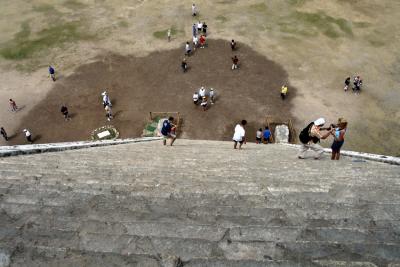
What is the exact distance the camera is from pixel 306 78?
86.9 ft

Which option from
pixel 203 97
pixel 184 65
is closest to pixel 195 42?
pixel 184 65

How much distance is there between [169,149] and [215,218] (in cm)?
999

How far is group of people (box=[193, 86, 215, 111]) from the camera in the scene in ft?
79.4

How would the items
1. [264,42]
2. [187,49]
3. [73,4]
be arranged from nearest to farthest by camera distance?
[187,49] → [264,42] → [73,4]

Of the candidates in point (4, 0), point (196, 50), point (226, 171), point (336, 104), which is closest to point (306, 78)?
point (336, 104)

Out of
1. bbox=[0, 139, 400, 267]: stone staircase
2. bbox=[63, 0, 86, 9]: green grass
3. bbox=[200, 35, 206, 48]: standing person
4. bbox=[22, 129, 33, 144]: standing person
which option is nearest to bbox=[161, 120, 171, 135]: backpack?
bbox=[0, 139, 400, 267]: stone staircase

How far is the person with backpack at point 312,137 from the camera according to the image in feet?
42.1

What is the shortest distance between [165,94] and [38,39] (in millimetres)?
14464

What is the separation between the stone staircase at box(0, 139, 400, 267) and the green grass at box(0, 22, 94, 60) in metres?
22.1

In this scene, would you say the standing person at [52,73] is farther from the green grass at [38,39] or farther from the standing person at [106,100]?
the standing person at [106,100]

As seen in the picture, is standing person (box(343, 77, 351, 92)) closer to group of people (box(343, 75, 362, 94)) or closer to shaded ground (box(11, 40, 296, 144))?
group of people (box(343, 75, 362, 94))

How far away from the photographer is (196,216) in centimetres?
669

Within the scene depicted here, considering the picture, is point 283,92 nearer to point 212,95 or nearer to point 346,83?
point 346,83

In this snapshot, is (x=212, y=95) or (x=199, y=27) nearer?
(x=212, y=95)
